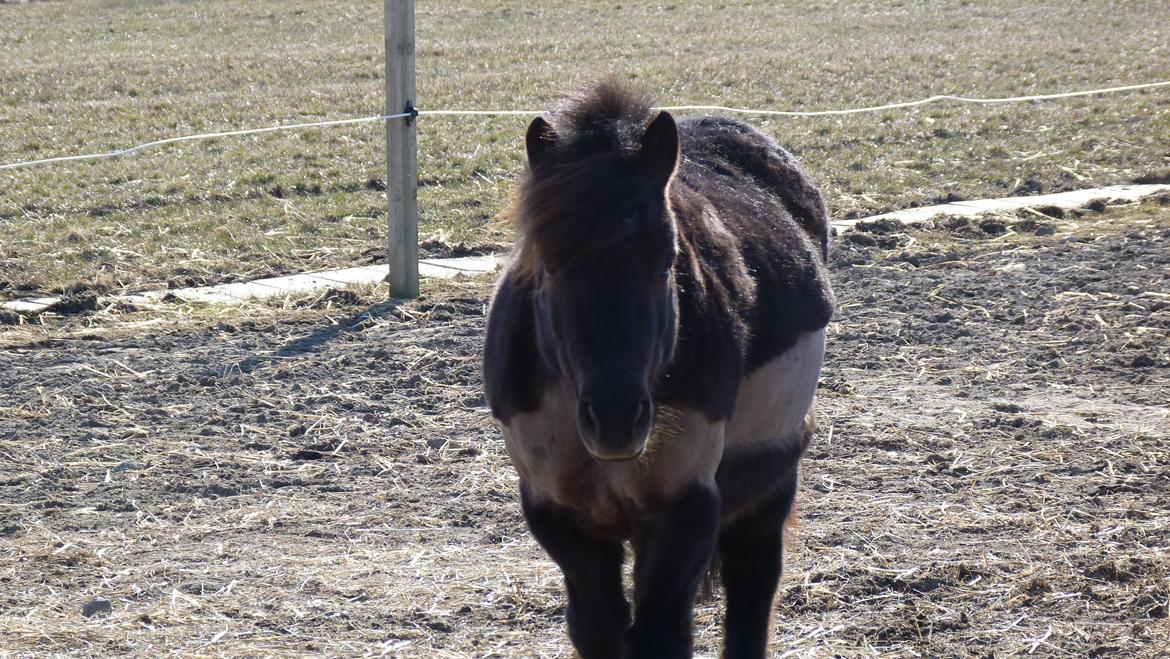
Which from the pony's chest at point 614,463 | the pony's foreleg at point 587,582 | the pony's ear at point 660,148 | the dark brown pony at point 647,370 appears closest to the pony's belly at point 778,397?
the dark brown pony at point 647,370

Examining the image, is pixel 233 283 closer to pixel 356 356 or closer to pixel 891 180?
pixel 356 356

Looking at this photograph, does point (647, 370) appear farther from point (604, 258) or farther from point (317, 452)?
point (317, 452)

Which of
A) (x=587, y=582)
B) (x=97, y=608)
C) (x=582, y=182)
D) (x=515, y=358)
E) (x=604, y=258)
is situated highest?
(x=582, y=182)

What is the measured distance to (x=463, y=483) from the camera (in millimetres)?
5043

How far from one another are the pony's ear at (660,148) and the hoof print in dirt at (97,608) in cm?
236

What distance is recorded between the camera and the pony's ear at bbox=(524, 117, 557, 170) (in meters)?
2.83

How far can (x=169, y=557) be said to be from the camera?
14.4ft

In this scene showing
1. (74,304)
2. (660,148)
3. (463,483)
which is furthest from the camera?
(74,304)

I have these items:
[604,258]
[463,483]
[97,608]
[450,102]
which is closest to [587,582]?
[604,258]

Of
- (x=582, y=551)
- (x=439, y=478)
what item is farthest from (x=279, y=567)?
(x=582, y=551)

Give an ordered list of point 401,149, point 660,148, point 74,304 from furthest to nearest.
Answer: point 401,149 < point 74,304 < point 660,148

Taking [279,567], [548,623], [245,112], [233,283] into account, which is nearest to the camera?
[548,623]

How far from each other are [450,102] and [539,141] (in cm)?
1226

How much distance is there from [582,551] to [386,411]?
2914mm
